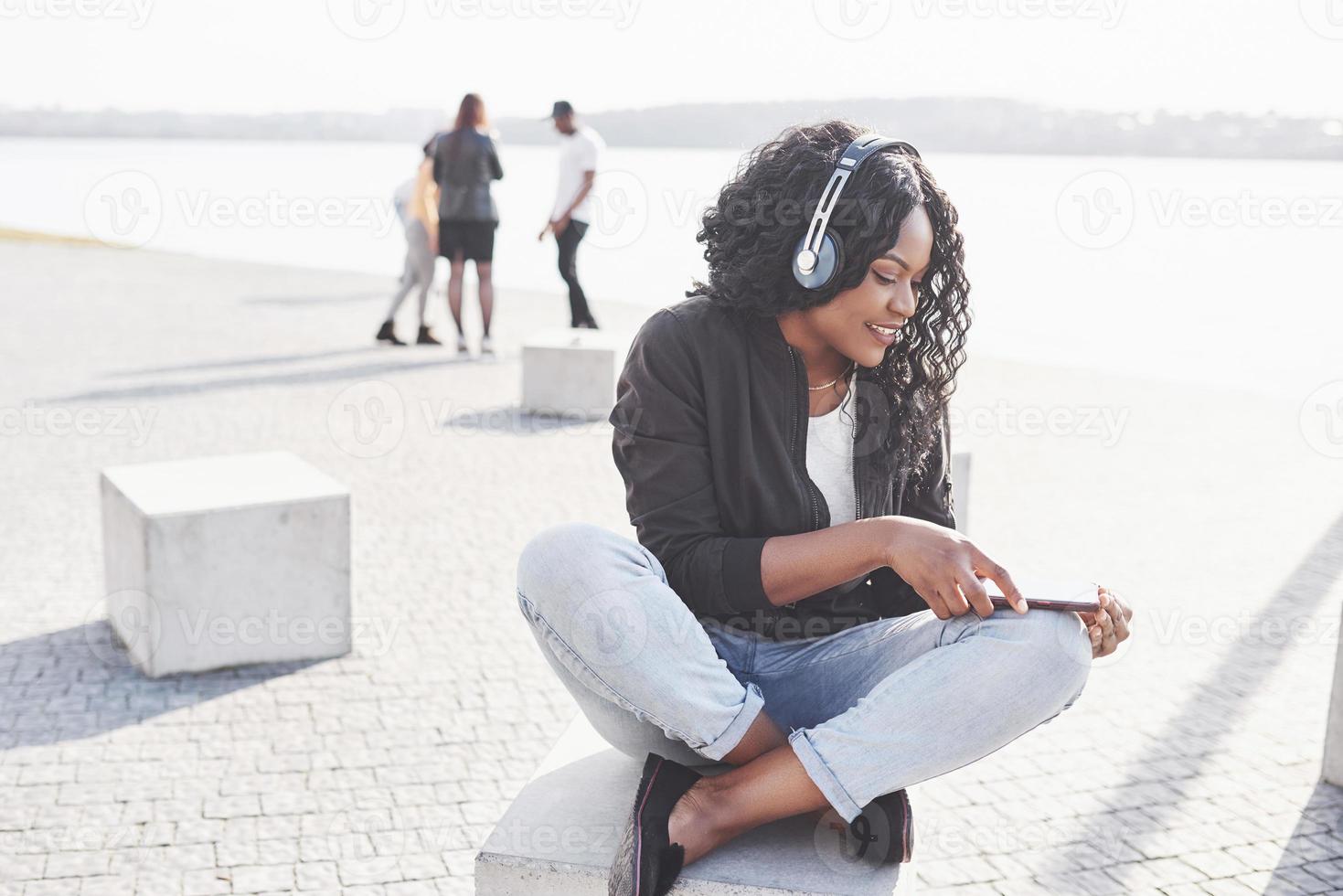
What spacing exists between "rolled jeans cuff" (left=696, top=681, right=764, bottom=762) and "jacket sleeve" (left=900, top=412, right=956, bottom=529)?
683mm

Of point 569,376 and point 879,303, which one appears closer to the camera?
point 879,303

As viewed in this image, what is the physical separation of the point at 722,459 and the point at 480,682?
6.30 feet

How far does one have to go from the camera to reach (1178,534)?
5.96m

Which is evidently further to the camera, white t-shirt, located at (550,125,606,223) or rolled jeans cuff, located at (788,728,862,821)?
white t-shirt, located at (550,125,606,223)

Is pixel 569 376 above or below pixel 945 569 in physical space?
below

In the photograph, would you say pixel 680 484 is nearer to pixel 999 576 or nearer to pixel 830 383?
pixel 830 383

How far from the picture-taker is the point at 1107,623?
2215 mm

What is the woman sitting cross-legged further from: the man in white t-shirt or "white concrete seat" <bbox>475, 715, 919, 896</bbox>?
the man in white t-shirt

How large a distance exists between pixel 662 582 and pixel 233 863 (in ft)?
4.59

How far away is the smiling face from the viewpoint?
241 cm

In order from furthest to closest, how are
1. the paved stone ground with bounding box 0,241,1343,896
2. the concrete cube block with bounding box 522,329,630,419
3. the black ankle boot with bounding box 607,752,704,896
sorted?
1. the concrete cube block with bounding box 522,329,630,419
2. the paved stone ground with bounding box 0,241,1343,896
3. the black ankle boot with bounding box 607,752,704,896

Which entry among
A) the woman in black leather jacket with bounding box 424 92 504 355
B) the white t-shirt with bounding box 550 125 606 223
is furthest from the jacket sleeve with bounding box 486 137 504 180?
the white t-shirt with bounding box 550 125 606 223

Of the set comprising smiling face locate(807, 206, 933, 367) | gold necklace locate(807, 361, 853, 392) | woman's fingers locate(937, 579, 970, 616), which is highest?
smiling face locate(807, 206, 933, 367)

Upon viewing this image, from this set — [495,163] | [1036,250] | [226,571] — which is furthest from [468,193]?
[1036,250]
